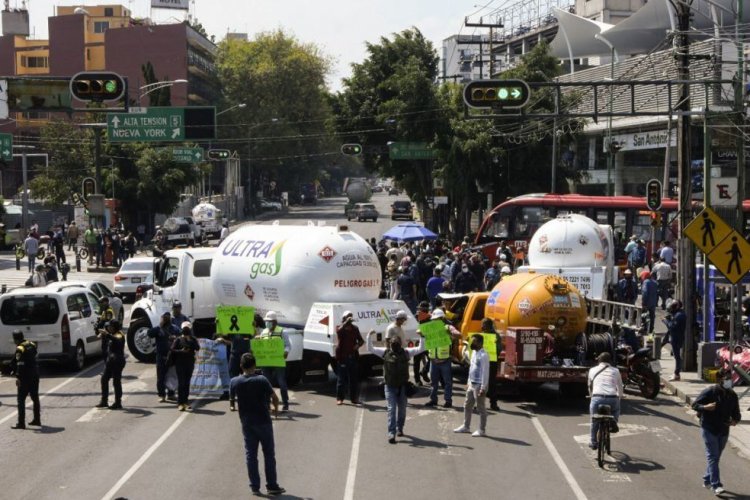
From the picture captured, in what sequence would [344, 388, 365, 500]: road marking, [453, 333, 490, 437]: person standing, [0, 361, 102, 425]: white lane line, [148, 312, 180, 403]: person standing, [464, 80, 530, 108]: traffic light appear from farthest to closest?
[464, 80, 530, 108]: traffic light
[148, 312, 180, 403]: person standing
[0, 361, 102, 425]: white lane line
[453, 333, 490, 437]: person standing
[344, 388, 365, 500]: road marking

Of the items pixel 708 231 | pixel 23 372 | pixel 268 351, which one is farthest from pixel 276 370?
pixel 708 231

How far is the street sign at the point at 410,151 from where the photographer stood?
60.2m

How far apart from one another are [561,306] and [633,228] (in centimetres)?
2667

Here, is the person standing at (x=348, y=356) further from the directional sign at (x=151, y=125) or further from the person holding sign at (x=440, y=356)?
the directional sign at (x=151, y=125)

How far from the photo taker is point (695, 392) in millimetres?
20141

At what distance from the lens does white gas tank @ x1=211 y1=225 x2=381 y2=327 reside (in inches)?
809

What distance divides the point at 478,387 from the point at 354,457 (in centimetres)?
248

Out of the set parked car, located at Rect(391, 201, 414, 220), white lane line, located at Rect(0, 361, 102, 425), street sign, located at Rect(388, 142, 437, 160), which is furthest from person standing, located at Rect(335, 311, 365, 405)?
parked car, located at Rect(391, 201, 414, 220)

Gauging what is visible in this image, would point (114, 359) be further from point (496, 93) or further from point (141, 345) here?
point (496, 93)

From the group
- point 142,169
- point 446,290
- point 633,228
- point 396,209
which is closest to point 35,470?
point 446,290

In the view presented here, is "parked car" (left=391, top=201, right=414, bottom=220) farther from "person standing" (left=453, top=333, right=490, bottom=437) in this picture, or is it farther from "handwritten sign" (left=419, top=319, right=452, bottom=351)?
"person standing" (left=453, top=333, right=490, bottom=437)

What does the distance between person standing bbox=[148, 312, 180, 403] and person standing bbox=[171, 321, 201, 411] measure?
699 mm

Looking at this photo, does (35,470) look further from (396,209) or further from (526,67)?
(396,209)

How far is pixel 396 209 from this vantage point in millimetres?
89625
